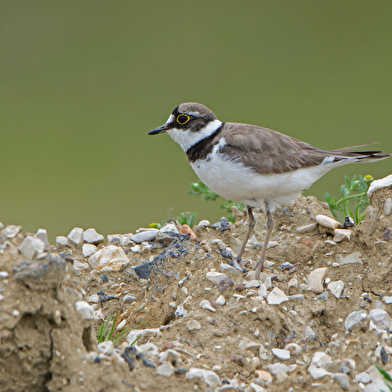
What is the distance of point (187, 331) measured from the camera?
3537 mm

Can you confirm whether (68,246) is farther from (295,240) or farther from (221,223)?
(295,240)

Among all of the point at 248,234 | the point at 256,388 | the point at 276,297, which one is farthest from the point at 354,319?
the point at 248,234

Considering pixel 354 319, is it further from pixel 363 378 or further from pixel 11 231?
pixel 11 231

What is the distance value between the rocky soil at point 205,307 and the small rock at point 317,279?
12 millimetres

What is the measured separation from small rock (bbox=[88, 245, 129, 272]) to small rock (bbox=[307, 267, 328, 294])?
1.71m

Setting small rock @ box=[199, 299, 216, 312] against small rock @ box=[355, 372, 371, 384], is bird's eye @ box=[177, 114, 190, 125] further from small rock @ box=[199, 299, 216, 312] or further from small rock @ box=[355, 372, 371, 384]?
small rock @ box=[355, 372, 371, 384]

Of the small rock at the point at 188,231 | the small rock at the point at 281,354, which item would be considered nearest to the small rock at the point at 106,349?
the small rock at the point at 281,354

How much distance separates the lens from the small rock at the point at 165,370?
2.94 meters

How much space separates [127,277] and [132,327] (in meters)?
0.82

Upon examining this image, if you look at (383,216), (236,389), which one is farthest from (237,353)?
(383,216)

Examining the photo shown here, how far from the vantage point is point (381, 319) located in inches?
141

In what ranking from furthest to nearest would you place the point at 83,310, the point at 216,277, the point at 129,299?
the point at 129,299
the point at 216,277
the point at 83,310

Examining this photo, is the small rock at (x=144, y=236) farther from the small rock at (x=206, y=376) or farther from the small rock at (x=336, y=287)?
A: the small rock at (x=206, y=376)

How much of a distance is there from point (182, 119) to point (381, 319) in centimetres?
254
